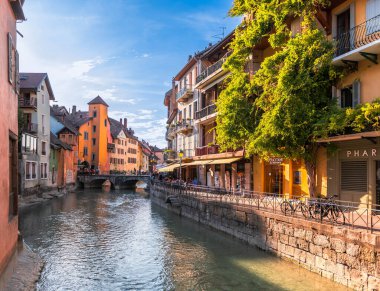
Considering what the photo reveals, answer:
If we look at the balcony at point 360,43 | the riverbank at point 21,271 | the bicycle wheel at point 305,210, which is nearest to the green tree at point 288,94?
the balcony at point 360,43

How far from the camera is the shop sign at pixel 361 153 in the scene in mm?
17220

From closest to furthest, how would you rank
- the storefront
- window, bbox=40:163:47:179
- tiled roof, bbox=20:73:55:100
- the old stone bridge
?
1. the storefront
2. tiled roof, bbox=20:73:55:100
3. window, bbox=40:163:47:179
4. the old stone bridge

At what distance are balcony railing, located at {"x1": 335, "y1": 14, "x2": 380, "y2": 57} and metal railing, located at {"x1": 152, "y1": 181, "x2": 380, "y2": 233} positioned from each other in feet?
23.2

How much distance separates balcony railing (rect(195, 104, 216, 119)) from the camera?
119ft

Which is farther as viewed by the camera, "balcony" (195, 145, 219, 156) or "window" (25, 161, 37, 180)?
"window" (25, 161, 37, 180)

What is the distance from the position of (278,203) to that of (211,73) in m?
19.9

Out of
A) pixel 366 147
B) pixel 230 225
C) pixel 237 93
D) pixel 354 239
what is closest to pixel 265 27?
pixel 237 93

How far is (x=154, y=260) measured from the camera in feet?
58.9

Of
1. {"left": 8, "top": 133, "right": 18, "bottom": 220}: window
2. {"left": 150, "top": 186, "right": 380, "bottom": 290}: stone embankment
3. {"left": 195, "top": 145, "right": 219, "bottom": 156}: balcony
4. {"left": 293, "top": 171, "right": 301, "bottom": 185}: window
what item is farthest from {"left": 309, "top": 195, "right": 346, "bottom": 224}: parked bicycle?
{"left": 195, "top": 145, "right": 219, "bottom": 156}: balcony

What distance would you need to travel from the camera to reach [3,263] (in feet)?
39.4

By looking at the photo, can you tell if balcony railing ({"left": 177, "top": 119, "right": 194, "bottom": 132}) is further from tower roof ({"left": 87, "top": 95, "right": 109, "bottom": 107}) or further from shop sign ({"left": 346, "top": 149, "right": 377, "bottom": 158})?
tower roof ({"left": 87, "top": 95, "right": 109, "bottom": 107})

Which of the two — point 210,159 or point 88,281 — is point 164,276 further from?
point 210,159

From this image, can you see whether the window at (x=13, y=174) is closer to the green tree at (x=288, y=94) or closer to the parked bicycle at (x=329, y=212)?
the green tree at (x=288, y=94)

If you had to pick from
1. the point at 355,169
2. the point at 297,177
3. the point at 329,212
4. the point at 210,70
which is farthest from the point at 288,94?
the point at 210,70
